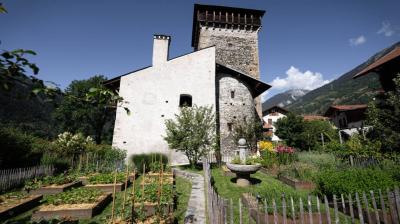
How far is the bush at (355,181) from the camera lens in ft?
18.1

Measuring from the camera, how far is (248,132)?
17234 millimetres

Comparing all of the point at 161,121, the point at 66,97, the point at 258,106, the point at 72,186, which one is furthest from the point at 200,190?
the point at 258,106

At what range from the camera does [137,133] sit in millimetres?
15180

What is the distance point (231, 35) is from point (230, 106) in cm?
1080

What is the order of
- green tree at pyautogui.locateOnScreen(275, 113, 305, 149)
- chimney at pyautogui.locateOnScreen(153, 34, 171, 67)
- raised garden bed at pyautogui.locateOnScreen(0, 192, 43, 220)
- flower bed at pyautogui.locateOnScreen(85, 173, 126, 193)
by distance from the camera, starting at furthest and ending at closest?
green tree at pyautogui.locateOnScreen(275, 113, 305, 149) < chimney at pyautogui.locateOnScreen(153, 34, 171, 67) < flower bed at pyautogui.locateOnScreen(85, 173, 126, 193) < raised garden bed at pyautogui.locateOnScreen(0, 192, 43, 220)

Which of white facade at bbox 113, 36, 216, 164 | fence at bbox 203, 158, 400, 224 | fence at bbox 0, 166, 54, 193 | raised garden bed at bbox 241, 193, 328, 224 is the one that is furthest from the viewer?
white facade at bbox 113, 36, 216, 164

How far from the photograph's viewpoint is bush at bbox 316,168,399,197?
217 inches

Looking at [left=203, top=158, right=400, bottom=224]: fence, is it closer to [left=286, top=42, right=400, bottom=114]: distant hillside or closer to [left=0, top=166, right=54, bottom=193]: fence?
[left=0, top=166, right=54, bottom=193]: fence

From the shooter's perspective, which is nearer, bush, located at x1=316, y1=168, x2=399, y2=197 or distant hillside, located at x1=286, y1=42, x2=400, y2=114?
bush, located at x1=316, y1=168, x2=399, y2=197

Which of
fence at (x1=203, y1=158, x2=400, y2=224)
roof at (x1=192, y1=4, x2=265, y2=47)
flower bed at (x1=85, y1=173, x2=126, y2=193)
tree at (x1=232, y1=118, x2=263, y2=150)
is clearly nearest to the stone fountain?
fence at (x1=203, y1=158, x2=400, y2=224)

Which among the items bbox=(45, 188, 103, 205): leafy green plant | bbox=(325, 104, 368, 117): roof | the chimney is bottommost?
bbox=(45, 188, 103, 205): leafy green plant

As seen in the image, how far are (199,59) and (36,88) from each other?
16.3 m

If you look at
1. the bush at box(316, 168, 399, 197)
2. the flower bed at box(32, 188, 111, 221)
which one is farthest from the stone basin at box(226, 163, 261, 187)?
the flower bed at box(32, 188, 111, 221)

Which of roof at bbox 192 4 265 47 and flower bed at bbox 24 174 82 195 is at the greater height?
roof at bbox 192 4 265 47
